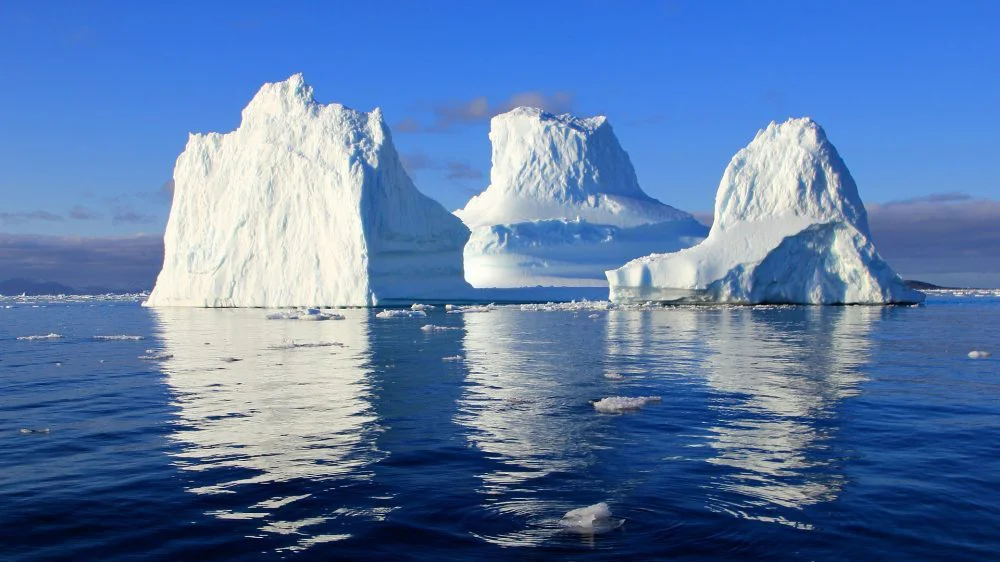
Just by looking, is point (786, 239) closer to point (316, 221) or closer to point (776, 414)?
point (316, 221)

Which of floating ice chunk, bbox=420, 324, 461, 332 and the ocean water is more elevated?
floating ice chunk, bbox=420, 324, 461, 332

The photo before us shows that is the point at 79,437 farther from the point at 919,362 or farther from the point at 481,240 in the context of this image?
the point at 481,240

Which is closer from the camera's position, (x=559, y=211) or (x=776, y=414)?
(x=776, y=414)

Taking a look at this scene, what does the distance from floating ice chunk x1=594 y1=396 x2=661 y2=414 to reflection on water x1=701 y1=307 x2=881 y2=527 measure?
36.6 inches

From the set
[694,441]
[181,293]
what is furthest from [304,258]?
[694,441]

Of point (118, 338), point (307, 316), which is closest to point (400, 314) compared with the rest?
point (307, 316)

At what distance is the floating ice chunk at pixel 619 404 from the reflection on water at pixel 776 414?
0.93m

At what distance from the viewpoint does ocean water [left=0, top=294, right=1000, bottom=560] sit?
16.8 ft

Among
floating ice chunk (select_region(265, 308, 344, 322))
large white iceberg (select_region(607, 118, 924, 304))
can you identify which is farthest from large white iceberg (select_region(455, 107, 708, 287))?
floating ice chunk (select_region(265, 308, 344, 322))

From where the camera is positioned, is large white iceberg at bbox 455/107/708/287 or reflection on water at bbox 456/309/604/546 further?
large white iceberg at bbox 455/107/708/287

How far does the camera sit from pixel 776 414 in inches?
370

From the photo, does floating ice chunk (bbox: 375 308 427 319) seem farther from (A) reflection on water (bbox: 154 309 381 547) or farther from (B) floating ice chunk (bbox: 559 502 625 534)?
(B) floating ice chunk (bbox: 559 502 625 534)

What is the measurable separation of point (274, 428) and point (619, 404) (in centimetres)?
397

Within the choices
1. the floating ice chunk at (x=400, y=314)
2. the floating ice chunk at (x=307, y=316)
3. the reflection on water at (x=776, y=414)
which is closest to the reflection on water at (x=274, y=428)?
the reflection on water at (x=776, y=414)
